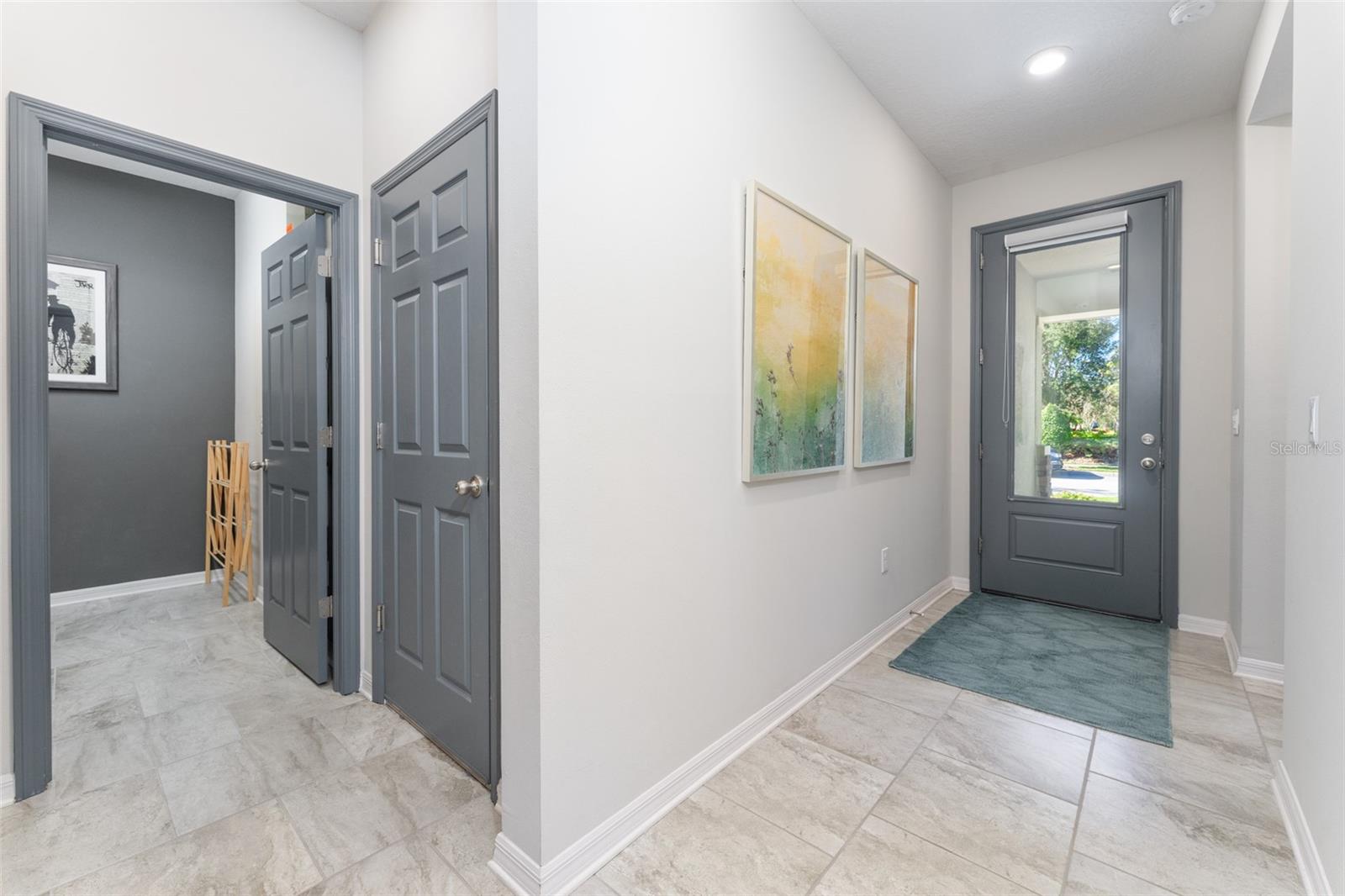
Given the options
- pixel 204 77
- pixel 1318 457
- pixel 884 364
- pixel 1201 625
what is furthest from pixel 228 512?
pixel 1201 625

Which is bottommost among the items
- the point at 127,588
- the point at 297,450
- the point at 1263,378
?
the point at 127,588

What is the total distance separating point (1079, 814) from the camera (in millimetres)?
1635

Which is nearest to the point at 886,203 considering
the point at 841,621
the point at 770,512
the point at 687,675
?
the point at 770,512

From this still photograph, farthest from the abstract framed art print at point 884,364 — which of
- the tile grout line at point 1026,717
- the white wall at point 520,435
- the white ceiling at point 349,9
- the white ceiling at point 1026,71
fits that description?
the white ceiling at point 349,9

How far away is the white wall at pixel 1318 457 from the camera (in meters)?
1.23

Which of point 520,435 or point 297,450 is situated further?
point 297,450

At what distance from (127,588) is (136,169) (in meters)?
2.63

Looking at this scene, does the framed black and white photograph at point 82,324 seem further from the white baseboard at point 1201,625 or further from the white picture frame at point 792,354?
the white baseboard at point 1201,625

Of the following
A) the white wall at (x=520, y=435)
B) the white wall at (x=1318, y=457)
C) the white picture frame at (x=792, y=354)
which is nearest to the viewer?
the white wall at (x=1318, y=457)

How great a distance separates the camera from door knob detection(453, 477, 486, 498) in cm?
175

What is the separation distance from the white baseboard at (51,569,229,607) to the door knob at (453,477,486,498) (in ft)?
11.4

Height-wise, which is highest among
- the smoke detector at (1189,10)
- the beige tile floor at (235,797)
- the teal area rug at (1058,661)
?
the smoke detector at (1189,10)

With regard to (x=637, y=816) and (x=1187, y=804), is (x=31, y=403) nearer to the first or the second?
(x=637, y=816)

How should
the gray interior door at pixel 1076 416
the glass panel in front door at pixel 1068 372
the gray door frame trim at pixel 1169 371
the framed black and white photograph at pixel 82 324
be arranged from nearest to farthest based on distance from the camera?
the gray door frame trim at pixel 1169 371 < the gray interior door at pixel 1076 416 < the glass panel in front door at pixel 1068 372 < the framed black and white photograph at pixel 82 324
